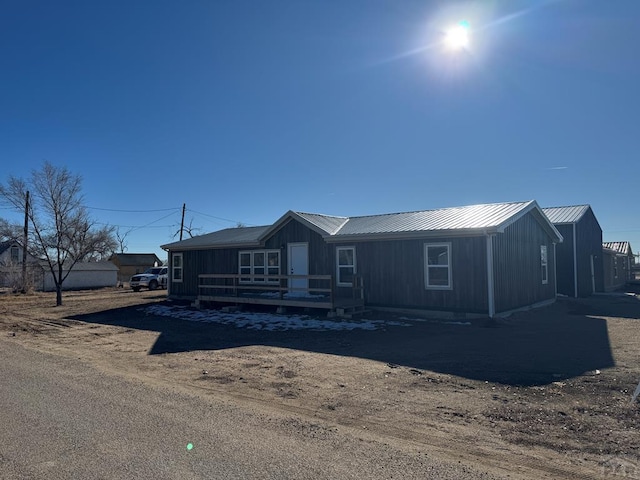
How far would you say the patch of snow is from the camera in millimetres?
13266

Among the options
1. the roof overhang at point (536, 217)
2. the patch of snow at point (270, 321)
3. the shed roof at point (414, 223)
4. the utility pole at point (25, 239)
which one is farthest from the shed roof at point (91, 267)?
the roof overhang at point (536, 217)

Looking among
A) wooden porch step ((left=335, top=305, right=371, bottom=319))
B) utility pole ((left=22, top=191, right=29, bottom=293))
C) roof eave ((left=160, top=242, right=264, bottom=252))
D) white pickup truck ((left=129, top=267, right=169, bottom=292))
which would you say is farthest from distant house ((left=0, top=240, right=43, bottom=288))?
wooden porch step ((left=335, top=305, right=371, bottom=319))

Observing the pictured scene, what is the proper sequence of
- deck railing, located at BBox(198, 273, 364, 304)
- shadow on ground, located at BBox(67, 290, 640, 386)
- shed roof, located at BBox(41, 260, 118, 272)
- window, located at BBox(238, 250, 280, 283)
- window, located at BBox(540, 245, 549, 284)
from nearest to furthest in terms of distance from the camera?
shadow on ground, located at BBox(67, 290, 640, 386) → deck railing, located at BBox(198, 273, 364, 304) → window, located at BBox(540, 245, 549, 284) → window, located at BBox(238, 250, 280, 283) → shed roof, located at BBox(41, 260, 118, 272)

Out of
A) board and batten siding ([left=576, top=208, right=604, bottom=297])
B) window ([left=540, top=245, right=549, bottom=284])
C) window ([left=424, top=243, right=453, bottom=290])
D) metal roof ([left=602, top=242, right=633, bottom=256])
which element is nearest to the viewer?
window ([left=424, top=243, right=453, bottom=290])

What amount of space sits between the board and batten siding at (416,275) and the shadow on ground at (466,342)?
3.63 feet

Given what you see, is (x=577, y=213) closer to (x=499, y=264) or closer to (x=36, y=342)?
(x=499, y=264)

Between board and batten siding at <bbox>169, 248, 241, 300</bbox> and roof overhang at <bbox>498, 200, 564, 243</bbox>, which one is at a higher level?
roof overhang at <bbox>498, 200, 564, 243</bbox>

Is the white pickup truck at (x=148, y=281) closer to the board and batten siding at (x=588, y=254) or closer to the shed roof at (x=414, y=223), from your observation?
the shed roof at (x=414, y=223)

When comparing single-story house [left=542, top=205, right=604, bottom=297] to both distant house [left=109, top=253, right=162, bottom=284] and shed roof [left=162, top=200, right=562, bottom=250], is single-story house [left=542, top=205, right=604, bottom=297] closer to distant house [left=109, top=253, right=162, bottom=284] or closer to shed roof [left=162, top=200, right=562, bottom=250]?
shed roof [left=162, top=200, right=562, bottom=250]

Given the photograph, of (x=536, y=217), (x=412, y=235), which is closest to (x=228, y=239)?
(x=412, y=235)

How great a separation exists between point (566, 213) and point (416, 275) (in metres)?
13.2

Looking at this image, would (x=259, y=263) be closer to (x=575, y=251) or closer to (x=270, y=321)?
(x=270, y=321)

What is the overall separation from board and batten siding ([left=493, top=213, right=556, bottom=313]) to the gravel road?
412 inches

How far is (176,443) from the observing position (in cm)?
461
